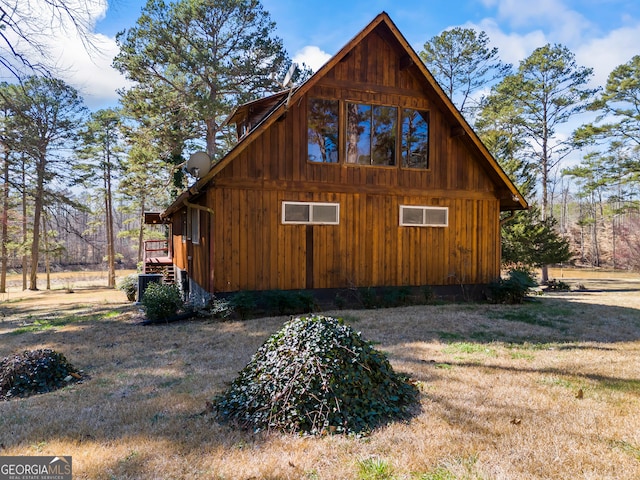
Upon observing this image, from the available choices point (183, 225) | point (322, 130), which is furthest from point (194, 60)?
point (322, 130)

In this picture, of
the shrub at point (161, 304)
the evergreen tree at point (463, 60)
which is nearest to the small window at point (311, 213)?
the shrub at point (161, 304)

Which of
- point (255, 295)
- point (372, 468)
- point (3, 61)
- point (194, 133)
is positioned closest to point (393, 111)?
point (255, 295)

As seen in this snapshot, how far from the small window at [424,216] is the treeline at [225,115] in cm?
861

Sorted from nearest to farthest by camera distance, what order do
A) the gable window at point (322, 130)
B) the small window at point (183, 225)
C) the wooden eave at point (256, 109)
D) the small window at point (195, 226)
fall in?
the gable window at point (322, 130)
the small window at point (195, 226)
the wooden eave at point (256, 109)
the small window at point (183, 225)

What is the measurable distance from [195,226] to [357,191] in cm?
455

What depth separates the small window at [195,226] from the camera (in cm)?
1091

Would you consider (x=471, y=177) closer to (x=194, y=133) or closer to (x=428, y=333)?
(x=428, y=333)

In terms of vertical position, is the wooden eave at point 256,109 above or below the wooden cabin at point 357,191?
above

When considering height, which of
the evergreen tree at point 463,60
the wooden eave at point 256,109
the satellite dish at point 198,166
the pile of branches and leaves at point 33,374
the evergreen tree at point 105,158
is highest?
the evergreen tree at point 463,60

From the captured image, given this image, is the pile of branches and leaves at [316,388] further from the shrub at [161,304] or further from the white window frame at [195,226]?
the white window frame at [195,226]

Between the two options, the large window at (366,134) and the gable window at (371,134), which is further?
the gable window at (371,134)

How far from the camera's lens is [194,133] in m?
20.9

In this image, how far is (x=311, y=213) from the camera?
10.1 m

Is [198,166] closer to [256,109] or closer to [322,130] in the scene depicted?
[322,130]
